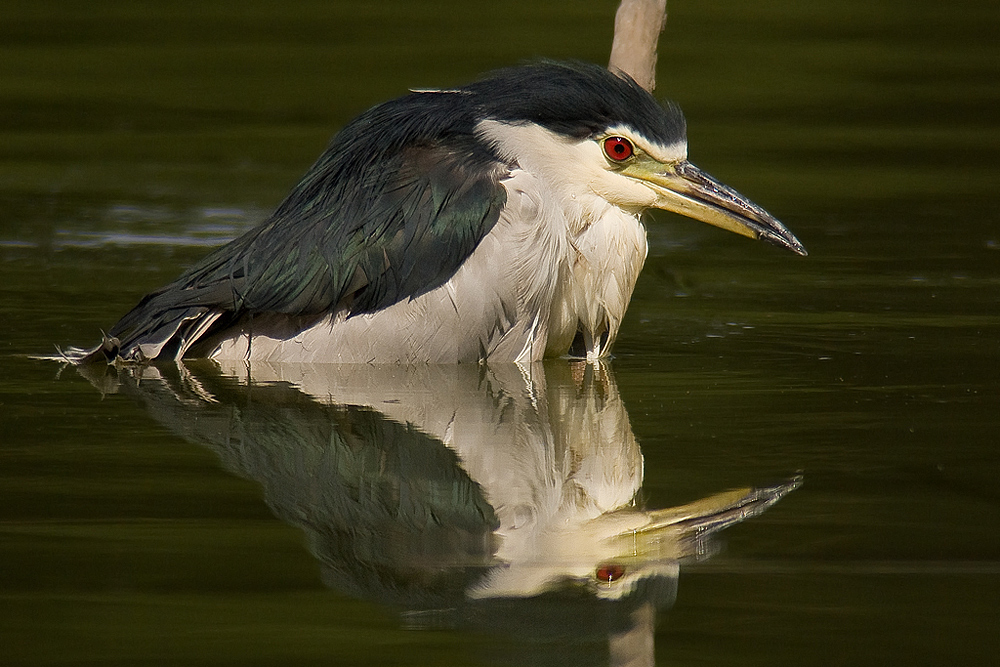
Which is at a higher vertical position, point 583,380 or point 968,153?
point 968,153

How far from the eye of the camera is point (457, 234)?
5.79 meters

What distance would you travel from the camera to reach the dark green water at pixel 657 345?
3.59 meters

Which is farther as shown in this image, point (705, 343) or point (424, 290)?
point (705, 343)

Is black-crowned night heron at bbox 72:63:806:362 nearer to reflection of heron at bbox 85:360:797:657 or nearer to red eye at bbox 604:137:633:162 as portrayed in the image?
red eye at bbox 604:137:633:162

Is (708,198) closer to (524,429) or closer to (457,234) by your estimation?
(457,234)

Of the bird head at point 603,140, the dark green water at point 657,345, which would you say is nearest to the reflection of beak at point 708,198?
the bird head at point 603,140

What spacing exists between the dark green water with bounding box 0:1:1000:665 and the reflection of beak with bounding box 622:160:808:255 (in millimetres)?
503

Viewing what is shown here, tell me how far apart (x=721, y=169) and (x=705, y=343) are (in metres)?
3.72

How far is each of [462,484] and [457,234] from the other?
149cm

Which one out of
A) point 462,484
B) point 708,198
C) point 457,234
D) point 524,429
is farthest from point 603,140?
point 462,484

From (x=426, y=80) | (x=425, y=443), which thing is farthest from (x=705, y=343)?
(x=426, y=80)

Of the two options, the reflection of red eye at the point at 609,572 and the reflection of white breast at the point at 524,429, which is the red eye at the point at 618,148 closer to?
the reflection of white breast at the point at 524,429

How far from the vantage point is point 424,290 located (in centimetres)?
587

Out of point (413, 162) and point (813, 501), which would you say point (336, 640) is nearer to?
point (813, 501)
